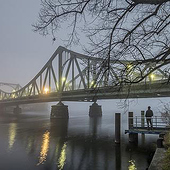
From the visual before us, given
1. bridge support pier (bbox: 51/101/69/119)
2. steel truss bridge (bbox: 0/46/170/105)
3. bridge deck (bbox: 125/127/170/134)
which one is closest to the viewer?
steel truss bridge (bbox: 0/46/170/105)

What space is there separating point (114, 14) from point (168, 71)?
8.36 ft

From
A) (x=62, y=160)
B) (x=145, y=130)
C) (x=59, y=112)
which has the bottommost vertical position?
(x=62, y=160)

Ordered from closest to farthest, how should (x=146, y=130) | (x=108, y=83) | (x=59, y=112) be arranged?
(x=108, y=83) → (x=146, y=130) → (x=59, y=112)

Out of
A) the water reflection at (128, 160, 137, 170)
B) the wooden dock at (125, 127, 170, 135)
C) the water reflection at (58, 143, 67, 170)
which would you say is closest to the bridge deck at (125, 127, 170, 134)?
the wooden dock at (125, 127, 170, 135)

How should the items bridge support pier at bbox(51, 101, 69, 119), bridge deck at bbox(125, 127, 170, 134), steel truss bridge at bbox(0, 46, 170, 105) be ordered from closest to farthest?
steel truss bridge at bbox(0, 46, 170, 105) → bridge deck at bbox(125, 127, 170, 134) → bridge support pier at bbox(51, 101, 69, 119)

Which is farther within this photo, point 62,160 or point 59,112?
point 59,112

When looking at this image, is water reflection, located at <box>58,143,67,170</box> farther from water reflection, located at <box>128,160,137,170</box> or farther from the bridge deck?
the bridge deck

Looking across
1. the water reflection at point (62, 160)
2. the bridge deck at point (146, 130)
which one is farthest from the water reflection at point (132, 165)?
the bridge deck at point (146, 130)

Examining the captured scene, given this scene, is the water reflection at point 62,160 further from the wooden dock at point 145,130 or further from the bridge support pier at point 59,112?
the bridge support pier at point 59,112

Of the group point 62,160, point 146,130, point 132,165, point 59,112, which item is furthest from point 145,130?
point 59,112

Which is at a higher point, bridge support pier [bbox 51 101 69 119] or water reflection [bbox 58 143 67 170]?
bridge support pier [bbox 51 101 69 119]

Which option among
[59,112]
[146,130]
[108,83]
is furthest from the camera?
[59,112]

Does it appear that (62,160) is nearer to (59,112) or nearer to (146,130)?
(146,130)

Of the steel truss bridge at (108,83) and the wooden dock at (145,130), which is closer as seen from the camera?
the steel truss bridge at (108,83)
